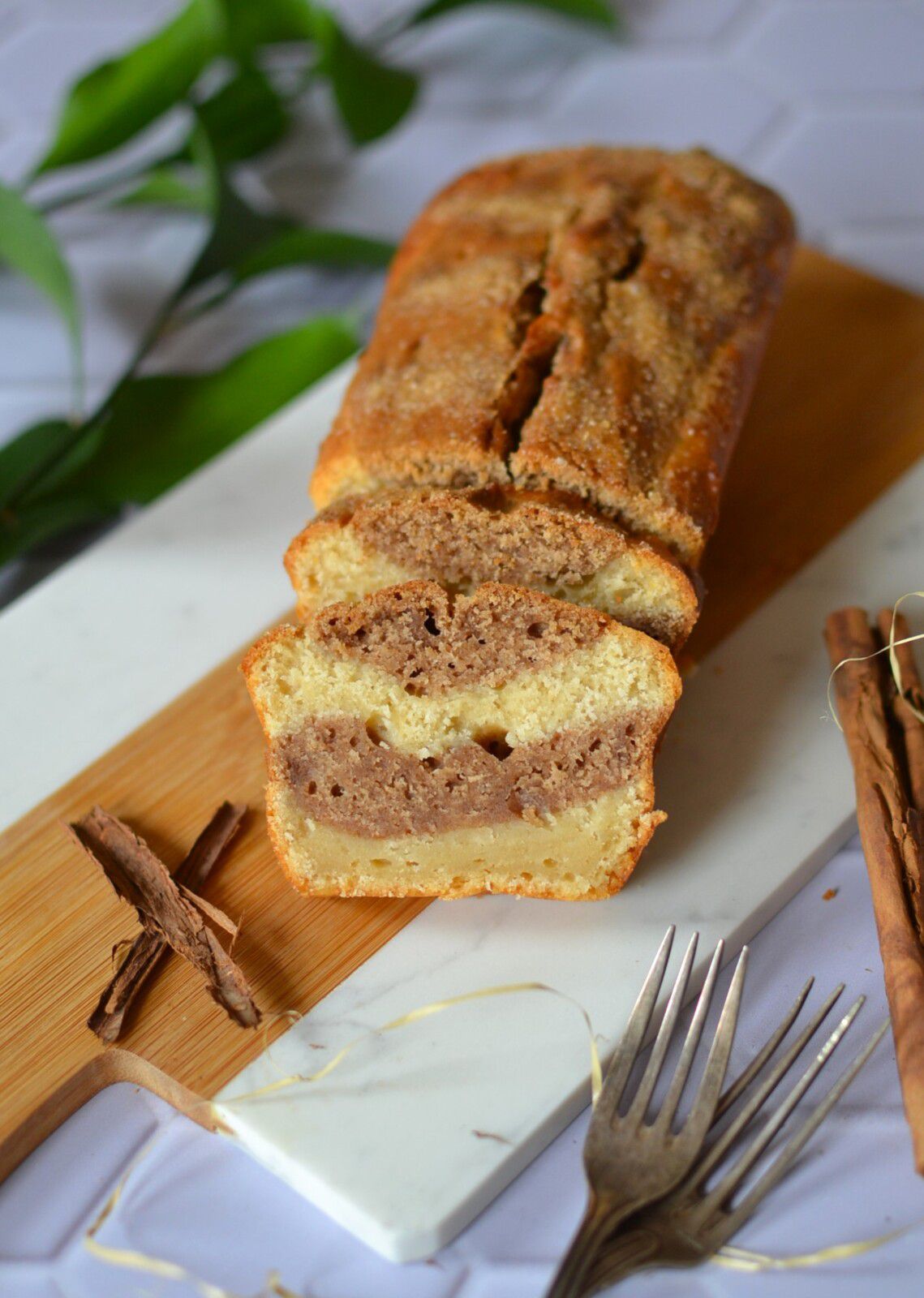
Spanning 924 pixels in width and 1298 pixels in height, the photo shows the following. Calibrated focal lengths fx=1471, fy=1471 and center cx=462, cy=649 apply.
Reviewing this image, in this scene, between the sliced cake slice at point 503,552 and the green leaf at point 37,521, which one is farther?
the green leaf at point 37,521

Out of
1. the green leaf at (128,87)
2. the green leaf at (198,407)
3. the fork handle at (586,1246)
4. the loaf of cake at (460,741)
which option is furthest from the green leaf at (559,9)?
the fork handle at (586,1246)

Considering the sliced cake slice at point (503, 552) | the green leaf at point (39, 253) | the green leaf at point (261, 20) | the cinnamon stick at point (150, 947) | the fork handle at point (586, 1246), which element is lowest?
the fork handle at point (586, 1246)

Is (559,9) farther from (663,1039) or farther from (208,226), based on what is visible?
(663,1039)

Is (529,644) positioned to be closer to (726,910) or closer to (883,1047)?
(726,910)

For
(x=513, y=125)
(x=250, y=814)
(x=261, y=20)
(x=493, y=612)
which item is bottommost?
(x=250, y=814)

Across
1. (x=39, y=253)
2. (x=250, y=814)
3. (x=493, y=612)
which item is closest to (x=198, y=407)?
(x=39, y=253)

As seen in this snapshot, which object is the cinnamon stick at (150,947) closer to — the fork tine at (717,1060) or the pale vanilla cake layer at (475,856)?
the pale vanilla cake layer at (475,856)

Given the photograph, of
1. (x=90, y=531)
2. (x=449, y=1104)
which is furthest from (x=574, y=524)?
(x=90, y=531)
